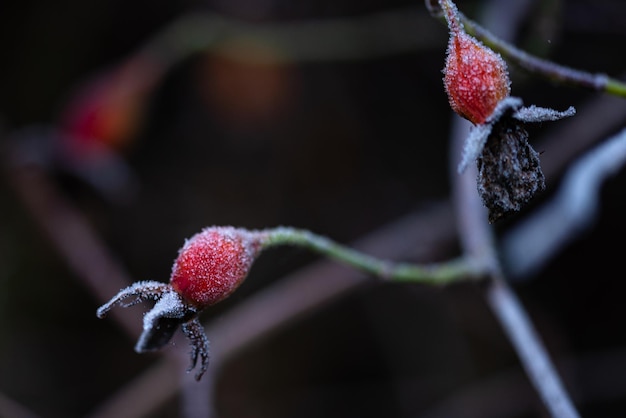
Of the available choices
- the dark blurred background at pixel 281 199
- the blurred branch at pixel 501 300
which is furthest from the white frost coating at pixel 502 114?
the dark blurred background at pixel 281 199

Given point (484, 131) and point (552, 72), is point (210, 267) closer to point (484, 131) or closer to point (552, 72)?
point (484, 131)

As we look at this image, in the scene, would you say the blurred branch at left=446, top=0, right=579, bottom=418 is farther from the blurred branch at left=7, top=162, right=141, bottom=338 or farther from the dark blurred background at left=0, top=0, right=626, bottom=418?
the blurred branch at left=7, top=162, right=141, bottom=338

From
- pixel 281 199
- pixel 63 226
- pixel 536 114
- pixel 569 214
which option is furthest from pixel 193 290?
pixel 281 199

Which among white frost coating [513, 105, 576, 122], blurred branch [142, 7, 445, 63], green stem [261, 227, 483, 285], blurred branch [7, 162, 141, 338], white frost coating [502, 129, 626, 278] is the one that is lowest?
white frost coating [513, 105, 576, 122]

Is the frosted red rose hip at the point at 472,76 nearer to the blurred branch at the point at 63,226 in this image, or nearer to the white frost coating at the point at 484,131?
the white frost coating at the point at 484,131

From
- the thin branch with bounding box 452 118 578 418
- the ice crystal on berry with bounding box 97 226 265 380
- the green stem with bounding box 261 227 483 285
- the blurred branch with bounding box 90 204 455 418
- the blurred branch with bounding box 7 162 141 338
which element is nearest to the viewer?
the ice crystal on berry with bounding box 97 226 265 380

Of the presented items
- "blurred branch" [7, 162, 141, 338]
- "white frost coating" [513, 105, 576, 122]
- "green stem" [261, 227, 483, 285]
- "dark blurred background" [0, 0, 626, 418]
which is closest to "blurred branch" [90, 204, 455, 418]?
"dark blurred background" [0, 0, 626, 418]
